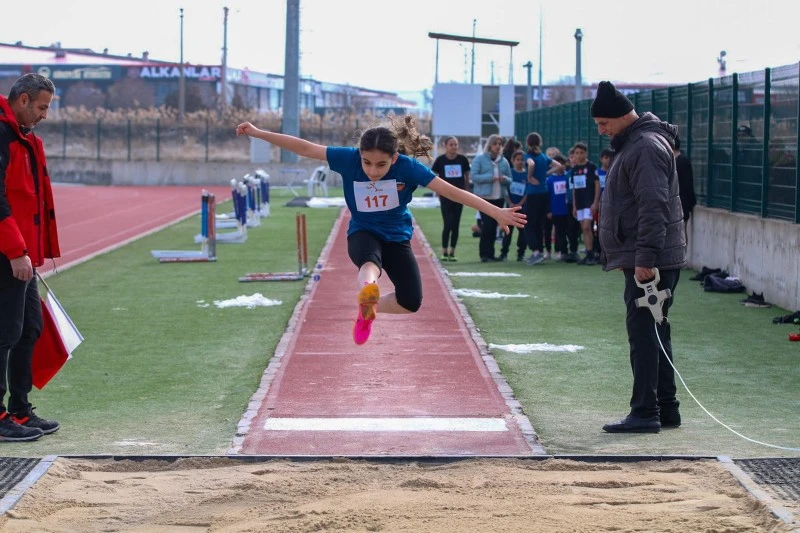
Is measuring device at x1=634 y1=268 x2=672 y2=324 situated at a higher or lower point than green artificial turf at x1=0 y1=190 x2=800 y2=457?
higher

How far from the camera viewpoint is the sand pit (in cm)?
571

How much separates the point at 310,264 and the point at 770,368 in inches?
426

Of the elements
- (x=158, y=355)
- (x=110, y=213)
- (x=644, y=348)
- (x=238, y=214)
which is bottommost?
(x=158, y=355)

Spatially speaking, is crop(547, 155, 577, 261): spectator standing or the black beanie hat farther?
crop(547, 155, 577, 261): spectator standing

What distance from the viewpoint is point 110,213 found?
37.6 meters

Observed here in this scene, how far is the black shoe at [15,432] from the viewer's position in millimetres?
7723

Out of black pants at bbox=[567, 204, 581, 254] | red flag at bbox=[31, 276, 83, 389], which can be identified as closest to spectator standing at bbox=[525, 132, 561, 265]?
black pants at bbox=[567, 204, 581, 254]

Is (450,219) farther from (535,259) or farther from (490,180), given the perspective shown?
(535,259)

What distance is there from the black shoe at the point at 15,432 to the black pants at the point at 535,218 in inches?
528

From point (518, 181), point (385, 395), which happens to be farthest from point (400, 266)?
point (518, 181)

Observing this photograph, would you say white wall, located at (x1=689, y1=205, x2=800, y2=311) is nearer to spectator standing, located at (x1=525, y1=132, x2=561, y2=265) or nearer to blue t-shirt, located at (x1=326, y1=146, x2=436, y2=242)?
spectator standing, located at (x1=525, y1=132, x2=561, y2=265)

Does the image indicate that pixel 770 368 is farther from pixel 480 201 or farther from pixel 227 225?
pixel 227 225

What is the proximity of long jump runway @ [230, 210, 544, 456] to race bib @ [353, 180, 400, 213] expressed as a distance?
141cm

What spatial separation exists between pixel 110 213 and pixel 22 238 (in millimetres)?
30759
